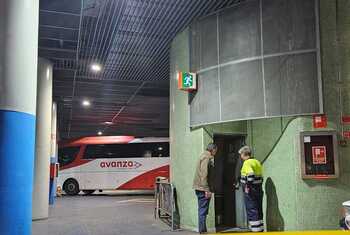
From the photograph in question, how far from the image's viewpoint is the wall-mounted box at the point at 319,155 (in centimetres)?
665

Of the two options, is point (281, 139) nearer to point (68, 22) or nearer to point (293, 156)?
point (293, 156)

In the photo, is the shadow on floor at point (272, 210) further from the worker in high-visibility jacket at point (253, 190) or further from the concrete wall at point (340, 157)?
the worker in high-visibility jacket at point (253, 190)

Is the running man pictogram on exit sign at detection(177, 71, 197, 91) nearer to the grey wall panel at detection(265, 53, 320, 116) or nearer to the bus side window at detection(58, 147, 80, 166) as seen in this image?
the grey wall panel at detection(265, 53, 320, 116)

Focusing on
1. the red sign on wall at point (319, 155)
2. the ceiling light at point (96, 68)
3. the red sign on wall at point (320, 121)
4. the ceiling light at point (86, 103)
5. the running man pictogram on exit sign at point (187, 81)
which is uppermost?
the ceiling light at point (96, 68)

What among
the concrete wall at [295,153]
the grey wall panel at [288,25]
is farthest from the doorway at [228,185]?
the grey wall panel at [288,25]

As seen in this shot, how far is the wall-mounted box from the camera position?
665 centimetres

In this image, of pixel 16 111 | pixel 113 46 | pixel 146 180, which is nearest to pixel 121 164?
pixel 146 180

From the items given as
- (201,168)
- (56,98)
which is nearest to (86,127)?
(56,98)

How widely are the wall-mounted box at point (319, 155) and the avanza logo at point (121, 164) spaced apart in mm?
14815

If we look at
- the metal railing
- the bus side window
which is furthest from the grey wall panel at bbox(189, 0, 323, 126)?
the bus side window

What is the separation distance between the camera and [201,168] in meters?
7.68

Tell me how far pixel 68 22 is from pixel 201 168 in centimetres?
441

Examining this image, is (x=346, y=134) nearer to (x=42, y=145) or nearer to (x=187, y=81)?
(x=187, y=81)

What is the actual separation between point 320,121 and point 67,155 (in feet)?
56.8
